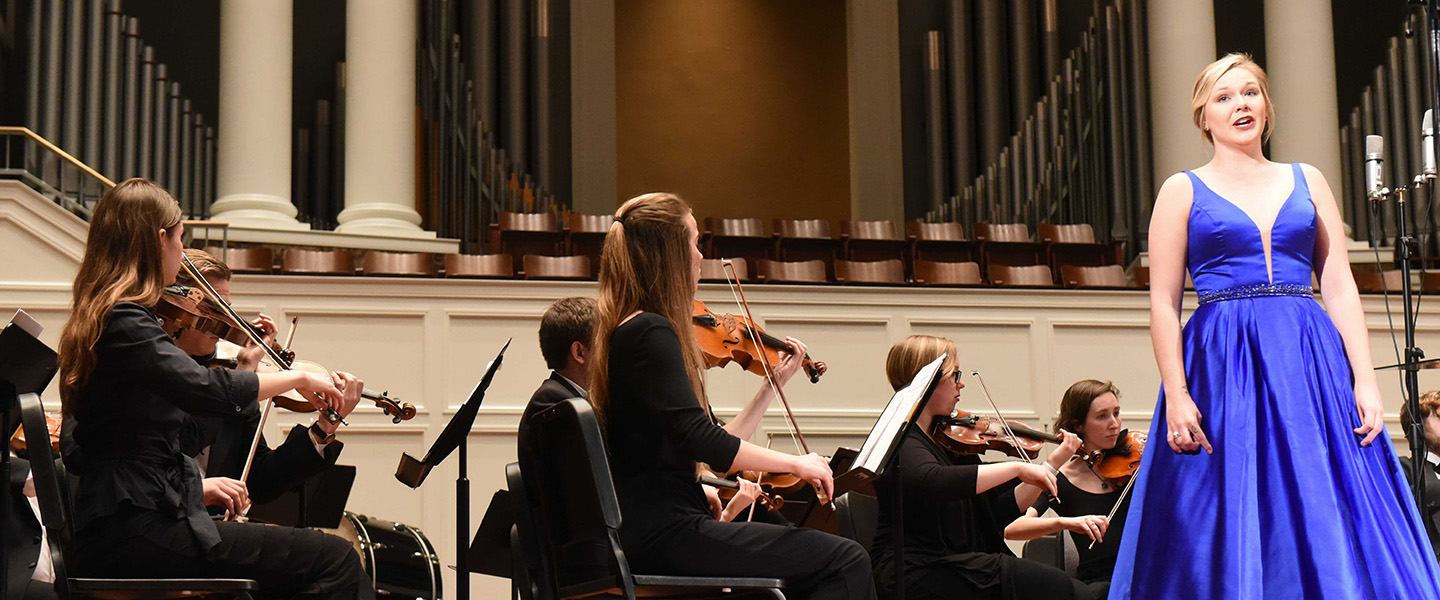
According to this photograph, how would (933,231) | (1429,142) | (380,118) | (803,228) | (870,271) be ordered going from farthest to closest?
(803,228)
(933,231)
(380,118)
(870,271)
(1429,142)

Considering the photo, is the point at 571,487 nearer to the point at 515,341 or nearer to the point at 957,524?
the point at 957,524

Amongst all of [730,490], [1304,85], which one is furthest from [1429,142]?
[1304,85]

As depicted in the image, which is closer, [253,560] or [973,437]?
[253,560]

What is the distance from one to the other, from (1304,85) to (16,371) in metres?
8.58

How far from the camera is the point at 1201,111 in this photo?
2867mm

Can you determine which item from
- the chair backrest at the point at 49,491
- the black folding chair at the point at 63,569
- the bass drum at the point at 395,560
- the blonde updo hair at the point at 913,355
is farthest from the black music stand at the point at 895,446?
the bass drum at the point at 395,560

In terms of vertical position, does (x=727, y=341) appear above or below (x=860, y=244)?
below

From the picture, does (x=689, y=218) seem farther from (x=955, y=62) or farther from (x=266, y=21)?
(x=955, y=62)

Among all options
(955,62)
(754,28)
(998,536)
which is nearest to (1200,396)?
(998,536)

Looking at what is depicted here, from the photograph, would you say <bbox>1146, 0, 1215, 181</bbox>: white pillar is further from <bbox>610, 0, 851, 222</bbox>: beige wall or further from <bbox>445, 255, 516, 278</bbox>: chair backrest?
<bbox>445, 255, 516, 278</bbox>: chair backrest

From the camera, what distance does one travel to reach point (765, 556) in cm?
237

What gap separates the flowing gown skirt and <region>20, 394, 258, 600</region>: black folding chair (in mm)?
1714

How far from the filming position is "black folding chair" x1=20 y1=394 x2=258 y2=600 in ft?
7.72

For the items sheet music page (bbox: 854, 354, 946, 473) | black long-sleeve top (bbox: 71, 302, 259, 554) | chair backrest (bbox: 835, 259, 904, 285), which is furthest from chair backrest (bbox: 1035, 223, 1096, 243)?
black long-sleeve top (bbox: 71, 302, 259, 554)
